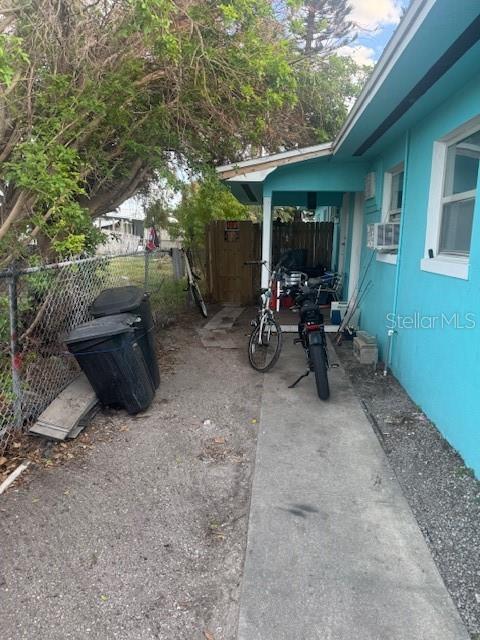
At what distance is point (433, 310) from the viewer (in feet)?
13.0

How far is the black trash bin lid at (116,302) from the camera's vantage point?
4164 mm

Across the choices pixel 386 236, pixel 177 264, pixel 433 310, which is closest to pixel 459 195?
pixel 433 310

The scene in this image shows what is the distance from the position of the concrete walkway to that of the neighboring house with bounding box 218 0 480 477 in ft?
2.51

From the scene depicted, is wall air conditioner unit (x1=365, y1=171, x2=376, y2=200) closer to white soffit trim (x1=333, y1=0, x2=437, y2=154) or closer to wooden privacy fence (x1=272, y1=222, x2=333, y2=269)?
white soffit trim (x1=333, y1=0, x2=437, y2=154)

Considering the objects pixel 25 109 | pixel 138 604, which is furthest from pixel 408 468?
pixel 25 109

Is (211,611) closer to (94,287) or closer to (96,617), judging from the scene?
(96,617)

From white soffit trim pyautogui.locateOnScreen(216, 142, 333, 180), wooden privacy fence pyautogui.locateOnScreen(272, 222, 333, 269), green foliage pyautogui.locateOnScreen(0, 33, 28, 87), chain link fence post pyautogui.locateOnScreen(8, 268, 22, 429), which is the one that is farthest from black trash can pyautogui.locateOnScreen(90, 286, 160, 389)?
wooden privacy fence pyautogui.locateOnScreen(272, 222, 333, 269)

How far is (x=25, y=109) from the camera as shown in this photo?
4.02m

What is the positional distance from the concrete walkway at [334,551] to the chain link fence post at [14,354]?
6.50ft

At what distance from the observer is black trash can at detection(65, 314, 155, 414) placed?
3557mm

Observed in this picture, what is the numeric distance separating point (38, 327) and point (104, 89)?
2.50 meters

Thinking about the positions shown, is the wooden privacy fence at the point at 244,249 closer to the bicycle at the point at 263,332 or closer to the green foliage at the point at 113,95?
the green foliage at the point at 113,95

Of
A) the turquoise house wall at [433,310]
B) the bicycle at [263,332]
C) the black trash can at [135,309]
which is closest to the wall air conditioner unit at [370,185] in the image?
the turquoise house wall at [433,310]

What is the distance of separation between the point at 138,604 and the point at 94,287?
12.1ft
